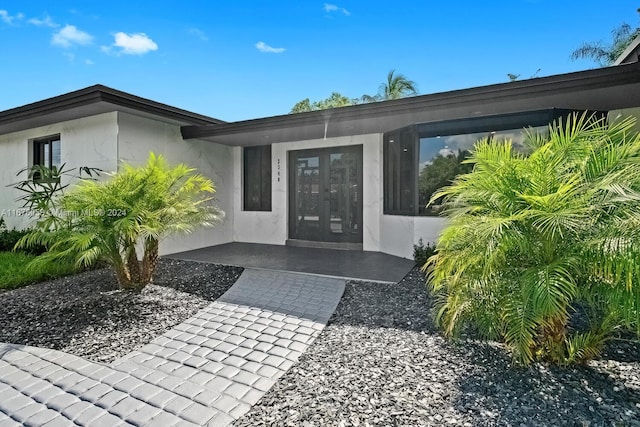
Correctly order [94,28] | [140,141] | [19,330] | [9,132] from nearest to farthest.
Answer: [19,330] < [140,141] < [94,28] < [9,132]

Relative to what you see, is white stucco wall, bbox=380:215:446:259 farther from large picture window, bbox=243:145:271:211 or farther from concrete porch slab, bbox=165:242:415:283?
large picture window, bbox=243:145:271:211

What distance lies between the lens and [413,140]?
7113 millimetres

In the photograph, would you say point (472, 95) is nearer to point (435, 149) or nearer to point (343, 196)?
point (435, 149)

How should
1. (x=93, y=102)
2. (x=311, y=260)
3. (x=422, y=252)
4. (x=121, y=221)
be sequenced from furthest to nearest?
(x=311, y=260) < (x=422, y=252) < (x=93, y=102) < (x=121, y=221)

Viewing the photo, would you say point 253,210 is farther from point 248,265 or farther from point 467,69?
point 467,69

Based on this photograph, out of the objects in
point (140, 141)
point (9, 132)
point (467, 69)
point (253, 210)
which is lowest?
point (253, 210)

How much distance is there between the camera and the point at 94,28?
28.3 feet

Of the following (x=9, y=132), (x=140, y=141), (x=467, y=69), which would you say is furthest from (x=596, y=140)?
(x=467, y=69)

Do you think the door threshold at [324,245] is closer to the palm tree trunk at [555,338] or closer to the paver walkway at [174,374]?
the paver walkway at [174,374]

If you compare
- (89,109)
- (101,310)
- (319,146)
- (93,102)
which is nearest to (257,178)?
(319,146)

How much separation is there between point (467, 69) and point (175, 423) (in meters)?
19.3

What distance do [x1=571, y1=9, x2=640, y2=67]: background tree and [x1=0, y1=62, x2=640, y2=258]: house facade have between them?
1742cm

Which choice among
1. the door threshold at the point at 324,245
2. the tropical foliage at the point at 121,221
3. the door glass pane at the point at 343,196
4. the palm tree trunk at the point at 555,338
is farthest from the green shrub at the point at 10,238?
the palm tree trunk at the point at 555,338

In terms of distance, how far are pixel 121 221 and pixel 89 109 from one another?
357 cm
